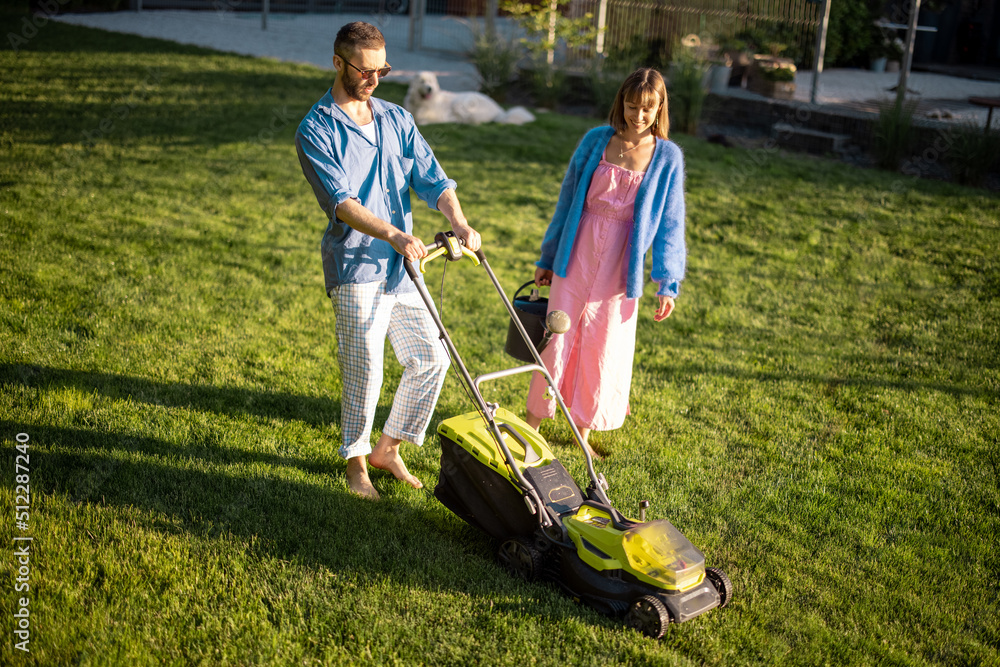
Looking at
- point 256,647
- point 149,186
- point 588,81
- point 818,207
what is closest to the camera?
point 256,647

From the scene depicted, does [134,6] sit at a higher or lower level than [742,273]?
higher

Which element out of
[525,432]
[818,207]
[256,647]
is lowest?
[256,647]

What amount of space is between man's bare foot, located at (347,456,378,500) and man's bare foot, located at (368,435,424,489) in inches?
4.4

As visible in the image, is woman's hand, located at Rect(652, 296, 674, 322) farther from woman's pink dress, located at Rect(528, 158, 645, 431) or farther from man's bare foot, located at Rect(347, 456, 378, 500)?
man's bare foot, located at Rect(347, 456, 378, 500)

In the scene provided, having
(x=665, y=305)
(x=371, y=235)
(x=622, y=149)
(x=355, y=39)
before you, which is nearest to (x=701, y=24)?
(x=622, y=149)

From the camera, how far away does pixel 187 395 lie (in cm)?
→ 452

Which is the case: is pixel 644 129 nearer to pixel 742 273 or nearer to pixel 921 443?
pixel 921 443

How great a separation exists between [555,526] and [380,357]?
1057 mm

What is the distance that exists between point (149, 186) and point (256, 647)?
6.45 m

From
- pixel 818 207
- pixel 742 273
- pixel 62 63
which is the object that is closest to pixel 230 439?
pixel 742 273

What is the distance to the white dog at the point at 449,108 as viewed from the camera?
1155 cm

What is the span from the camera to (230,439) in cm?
411

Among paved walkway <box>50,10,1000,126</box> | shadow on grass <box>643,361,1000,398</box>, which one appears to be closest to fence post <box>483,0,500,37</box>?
paved walkway <box>50,10,1000,126</box>

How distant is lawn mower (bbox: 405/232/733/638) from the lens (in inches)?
115
